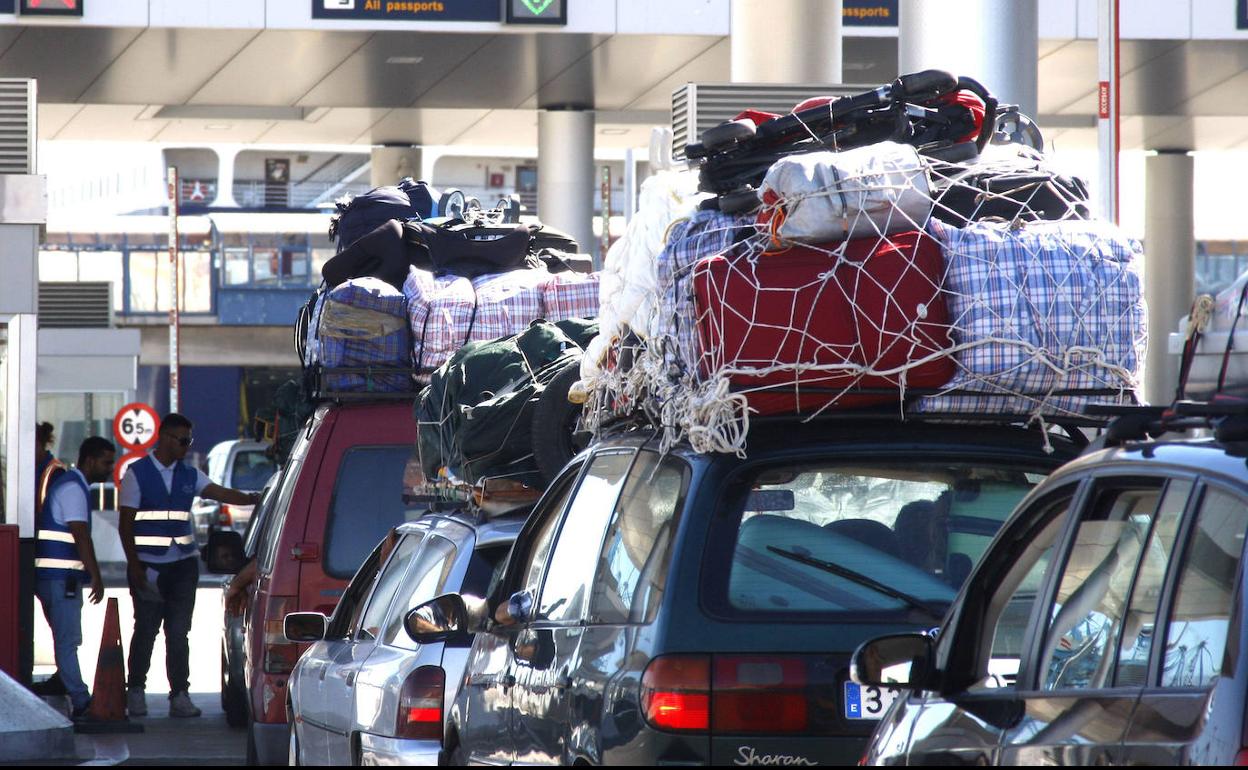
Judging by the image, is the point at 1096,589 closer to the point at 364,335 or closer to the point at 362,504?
the point at 362,504

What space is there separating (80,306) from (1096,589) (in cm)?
2821

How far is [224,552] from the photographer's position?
11023 millimetres

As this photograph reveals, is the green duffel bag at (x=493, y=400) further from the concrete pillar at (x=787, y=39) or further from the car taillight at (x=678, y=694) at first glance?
the concrete pillar at (x=787, y=39)

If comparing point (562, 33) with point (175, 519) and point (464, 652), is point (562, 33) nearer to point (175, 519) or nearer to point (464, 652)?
point (175, 519)

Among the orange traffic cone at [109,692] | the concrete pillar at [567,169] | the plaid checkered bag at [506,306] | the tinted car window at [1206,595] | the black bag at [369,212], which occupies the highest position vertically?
the concrete pillar at [567,169]

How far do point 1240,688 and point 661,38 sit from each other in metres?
16.9

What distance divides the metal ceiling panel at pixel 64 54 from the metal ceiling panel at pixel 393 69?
2.39 metres

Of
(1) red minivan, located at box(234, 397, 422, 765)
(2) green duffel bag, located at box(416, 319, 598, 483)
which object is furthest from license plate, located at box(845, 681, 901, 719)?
(1) red minivan, located at box(234, 397, 422, 765)

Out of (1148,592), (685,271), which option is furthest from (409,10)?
(1148,592)

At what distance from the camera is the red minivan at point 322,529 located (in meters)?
9.25

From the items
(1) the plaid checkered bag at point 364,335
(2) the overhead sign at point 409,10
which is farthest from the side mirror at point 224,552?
(2) the overhead sign at point 409,10

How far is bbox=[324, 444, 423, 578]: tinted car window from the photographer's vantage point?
934 cm

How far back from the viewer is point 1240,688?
2959 millimetres

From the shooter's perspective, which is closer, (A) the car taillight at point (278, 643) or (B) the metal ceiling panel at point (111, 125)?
(A) the car taillight at point (278, 643)
